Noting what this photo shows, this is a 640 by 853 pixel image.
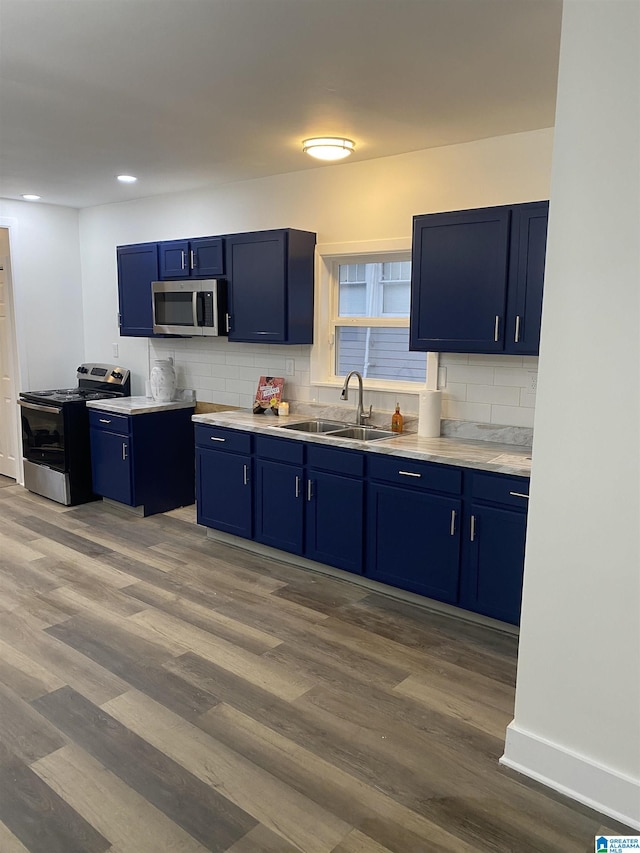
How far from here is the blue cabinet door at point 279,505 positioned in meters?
4.00

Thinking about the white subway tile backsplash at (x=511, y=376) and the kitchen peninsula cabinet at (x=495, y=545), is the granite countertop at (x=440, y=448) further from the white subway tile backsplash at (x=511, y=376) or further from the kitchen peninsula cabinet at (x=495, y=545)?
the white subway tile backsplash at (x=511, y=376)

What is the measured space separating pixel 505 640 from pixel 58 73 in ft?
10.9

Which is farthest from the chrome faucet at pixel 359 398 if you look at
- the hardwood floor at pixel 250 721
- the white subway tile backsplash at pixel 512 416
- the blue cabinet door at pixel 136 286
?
the blue cabinet door at pixel 136 286

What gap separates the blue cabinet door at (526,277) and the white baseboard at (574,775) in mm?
1794

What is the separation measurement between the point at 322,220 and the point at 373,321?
799 mm

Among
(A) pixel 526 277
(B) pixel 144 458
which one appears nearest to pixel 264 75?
(A) pixel 526 277

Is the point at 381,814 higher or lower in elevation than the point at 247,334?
lower

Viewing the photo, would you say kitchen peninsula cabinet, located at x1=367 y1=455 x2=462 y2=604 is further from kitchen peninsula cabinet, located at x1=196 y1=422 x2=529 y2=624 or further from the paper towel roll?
the paper towel roll

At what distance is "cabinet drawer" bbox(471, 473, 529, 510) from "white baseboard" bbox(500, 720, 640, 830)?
3.51ft

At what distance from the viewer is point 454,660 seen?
9.93 ft

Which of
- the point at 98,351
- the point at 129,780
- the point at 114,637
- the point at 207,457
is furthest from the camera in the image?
the point at 98,351

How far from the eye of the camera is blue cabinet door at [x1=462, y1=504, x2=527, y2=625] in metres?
3.11

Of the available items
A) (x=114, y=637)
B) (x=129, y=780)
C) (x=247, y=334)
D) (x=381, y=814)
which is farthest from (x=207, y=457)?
(x=381, y=814)

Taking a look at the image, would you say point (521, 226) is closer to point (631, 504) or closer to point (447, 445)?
point (447, 445)
